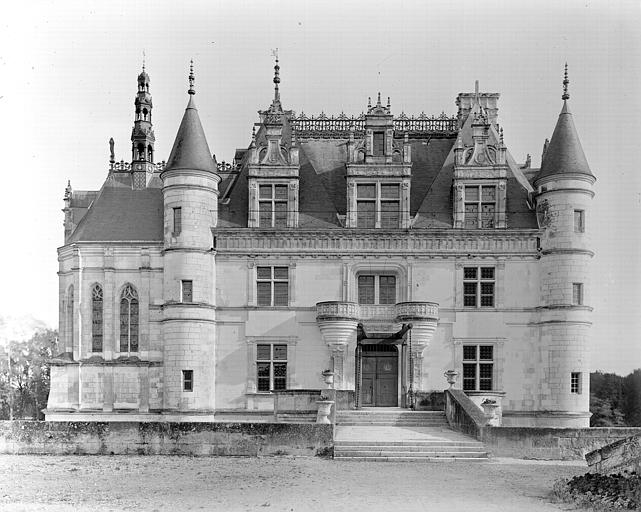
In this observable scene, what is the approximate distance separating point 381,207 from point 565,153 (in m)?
7.55

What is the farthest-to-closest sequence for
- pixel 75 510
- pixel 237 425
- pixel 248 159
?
pixel 248 159 < pixel 237 425 < pixel 75 510

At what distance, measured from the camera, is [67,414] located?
33.6 metres

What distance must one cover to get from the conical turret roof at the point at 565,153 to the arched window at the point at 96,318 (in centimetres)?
1880

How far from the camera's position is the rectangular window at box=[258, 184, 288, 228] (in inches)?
1328

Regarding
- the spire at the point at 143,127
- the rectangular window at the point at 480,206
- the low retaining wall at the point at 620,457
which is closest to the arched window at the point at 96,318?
the spire at the point at 143,127

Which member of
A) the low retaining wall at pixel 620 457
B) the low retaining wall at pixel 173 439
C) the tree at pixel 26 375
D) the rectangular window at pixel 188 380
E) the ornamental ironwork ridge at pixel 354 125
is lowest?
the tree at pixel 26 375

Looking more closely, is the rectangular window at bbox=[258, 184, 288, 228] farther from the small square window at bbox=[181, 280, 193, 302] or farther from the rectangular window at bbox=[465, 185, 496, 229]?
the rectangular window at bbox=[465, 185, 496, 229]

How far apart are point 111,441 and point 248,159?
52.5ft

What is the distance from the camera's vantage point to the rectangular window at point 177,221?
3312 cm

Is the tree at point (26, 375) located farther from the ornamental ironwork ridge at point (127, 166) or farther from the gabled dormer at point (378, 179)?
the gabled dormer at point (378, 179)

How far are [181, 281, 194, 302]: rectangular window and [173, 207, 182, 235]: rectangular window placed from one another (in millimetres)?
A: 2037

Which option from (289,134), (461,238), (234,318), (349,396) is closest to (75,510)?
(349,396)

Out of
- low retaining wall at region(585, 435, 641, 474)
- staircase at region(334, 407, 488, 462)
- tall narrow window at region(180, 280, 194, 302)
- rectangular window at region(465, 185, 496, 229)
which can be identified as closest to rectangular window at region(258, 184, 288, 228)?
tall narrow window at region(180, 280, 194, 302)

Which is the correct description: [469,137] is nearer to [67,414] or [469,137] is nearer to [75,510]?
[67,414]
